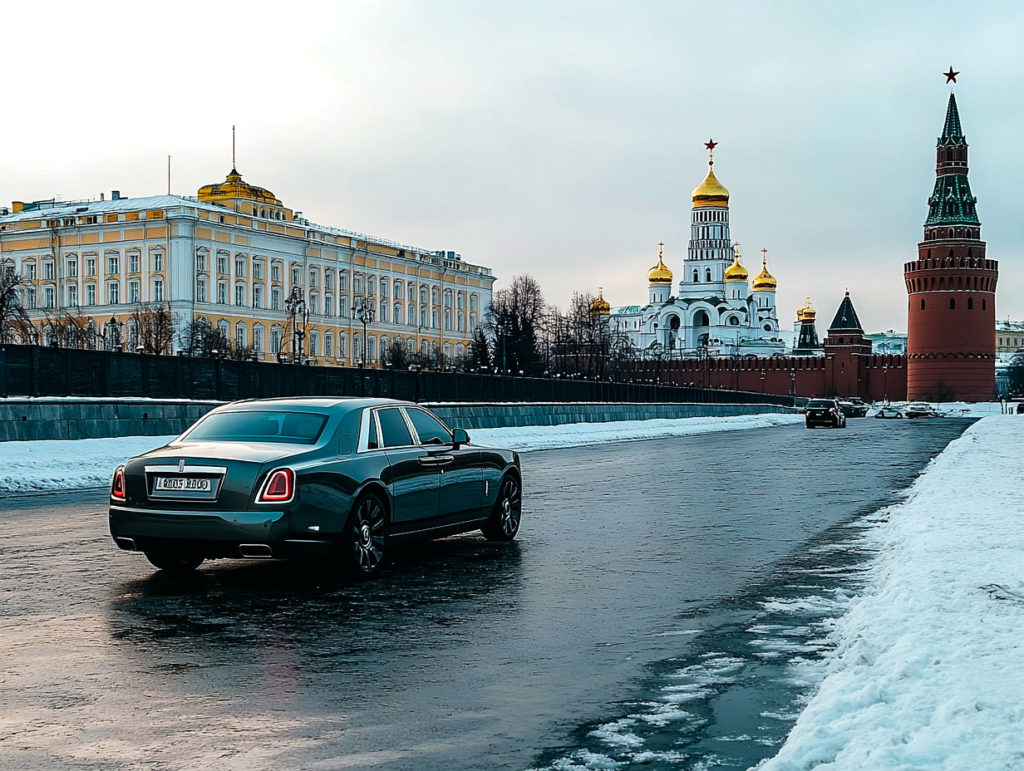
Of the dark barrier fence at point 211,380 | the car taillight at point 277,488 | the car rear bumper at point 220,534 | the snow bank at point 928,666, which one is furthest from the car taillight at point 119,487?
the dark barrier fence at point 211,380

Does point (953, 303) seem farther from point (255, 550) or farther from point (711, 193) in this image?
point (255, 550)

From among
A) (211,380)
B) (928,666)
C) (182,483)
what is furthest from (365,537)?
(211,380)

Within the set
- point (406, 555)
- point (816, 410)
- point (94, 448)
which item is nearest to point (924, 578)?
point (406, 555)

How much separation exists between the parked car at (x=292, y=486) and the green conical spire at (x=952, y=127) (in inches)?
5335

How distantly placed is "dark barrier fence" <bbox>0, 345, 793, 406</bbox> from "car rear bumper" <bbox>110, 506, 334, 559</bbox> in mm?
17075

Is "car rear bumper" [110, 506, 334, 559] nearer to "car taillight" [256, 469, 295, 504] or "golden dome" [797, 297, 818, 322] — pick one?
"car taillight" [256, 469, 295, 504]

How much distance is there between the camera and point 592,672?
662cm

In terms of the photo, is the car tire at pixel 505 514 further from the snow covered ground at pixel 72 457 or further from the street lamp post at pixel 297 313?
the street lamp post at pixel 297 313

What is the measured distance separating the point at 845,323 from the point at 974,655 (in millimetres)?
148196

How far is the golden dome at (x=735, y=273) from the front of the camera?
171625 mm

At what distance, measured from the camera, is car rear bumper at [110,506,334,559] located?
899 centimetres

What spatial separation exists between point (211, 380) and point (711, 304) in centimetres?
14555

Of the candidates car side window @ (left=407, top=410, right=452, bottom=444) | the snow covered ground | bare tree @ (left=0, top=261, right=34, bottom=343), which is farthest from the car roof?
bare tree @ (left=0, top=261, right=34, bottom=343)

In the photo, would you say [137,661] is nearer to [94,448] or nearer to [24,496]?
[24,496]
